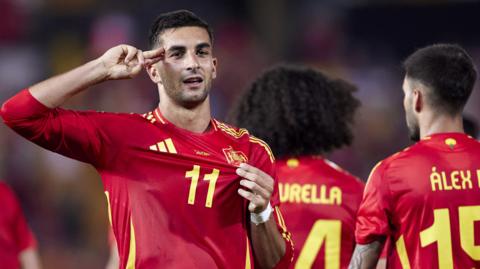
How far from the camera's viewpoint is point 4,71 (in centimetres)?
1504

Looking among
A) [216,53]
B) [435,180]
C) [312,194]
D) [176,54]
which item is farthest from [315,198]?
[216,53]

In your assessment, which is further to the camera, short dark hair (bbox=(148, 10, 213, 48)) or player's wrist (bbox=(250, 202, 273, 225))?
short dark hair (bbox=(148, 10, 213, 48))

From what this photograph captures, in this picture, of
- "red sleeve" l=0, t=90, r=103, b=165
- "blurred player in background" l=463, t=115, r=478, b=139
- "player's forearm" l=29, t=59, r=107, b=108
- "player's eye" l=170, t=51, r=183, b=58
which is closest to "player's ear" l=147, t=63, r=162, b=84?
"player's eye" l=170, t=51, r=183, b=58

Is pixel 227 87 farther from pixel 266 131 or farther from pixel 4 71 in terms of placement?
pixel 266 131

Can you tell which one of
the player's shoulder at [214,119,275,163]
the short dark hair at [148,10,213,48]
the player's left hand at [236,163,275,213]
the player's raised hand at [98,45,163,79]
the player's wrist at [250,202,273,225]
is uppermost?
the short dark hair at [148,10,213,48]

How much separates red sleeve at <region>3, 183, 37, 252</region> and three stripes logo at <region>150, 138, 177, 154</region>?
2.27m

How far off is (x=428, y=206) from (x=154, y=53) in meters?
1.56

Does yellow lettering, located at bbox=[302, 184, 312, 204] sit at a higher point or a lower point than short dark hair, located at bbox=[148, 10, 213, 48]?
lower

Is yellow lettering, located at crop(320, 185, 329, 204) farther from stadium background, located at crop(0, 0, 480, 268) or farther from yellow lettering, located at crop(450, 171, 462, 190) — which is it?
stadium background, located at crop(0, 0, 480, 268)

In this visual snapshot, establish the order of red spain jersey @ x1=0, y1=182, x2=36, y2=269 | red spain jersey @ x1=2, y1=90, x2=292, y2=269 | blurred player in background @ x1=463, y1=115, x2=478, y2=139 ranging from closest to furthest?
red spain jersey @ x1=2, y1=90, x2=292, y2=269 → red spain jersey @ x1=0, y1=182, x2=36, y2=269 → blurred player in background @ x1=463, y1=115, x2=478, y2=139

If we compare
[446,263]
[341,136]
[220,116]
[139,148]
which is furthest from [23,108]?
[220,116]

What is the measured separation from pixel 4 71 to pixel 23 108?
11.1m

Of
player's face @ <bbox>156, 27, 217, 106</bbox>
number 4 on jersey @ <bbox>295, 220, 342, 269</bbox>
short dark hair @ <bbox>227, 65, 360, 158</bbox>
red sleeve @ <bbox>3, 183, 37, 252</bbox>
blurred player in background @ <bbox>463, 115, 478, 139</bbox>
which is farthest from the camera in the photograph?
blurred player in background @ <bbox>463, 115, 478, 139</bbox>

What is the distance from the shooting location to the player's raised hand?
442 centimetres
